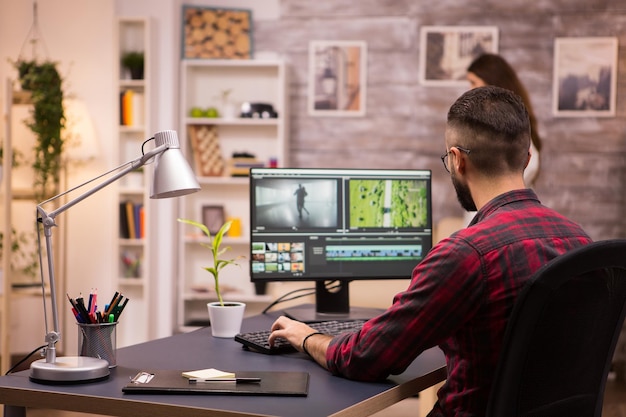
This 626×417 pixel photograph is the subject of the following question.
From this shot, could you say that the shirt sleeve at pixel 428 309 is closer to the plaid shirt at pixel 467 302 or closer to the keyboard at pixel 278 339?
the plaid shirt at pixel 467 302

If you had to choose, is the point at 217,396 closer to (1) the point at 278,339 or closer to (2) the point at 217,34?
(1) the point at 278,339

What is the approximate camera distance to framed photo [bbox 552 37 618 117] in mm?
5547

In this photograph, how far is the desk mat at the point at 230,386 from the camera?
1.63m

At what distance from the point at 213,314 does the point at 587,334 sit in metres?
1.10

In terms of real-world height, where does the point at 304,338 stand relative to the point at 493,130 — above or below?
below

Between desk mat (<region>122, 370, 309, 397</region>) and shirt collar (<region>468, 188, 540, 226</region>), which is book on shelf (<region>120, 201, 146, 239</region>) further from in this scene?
shirt collar (<region>468, 188, 540, 226</region>)

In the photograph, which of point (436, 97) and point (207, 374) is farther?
point (436, 97)

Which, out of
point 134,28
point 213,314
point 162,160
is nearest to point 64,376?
point 162,160

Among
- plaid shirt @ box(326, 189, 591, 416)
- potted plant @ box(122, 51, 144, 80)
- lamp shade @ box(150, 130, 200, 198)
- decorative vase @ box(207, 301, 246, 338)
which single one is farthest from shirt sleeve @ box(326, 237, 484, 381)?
potted plant @ box(122, 51, 144, 80)

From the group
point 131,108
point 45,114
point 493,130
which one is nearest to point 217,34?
point 131,108

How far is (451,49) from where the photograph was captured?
222 inches

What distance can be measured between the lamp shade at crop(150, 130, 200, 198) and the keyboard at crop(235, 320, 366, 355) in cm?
47

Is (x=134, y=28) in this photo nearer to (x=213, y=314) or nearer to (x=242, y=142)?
(x=242, y=142)

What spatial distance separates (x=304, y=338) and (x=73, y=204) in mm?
629
